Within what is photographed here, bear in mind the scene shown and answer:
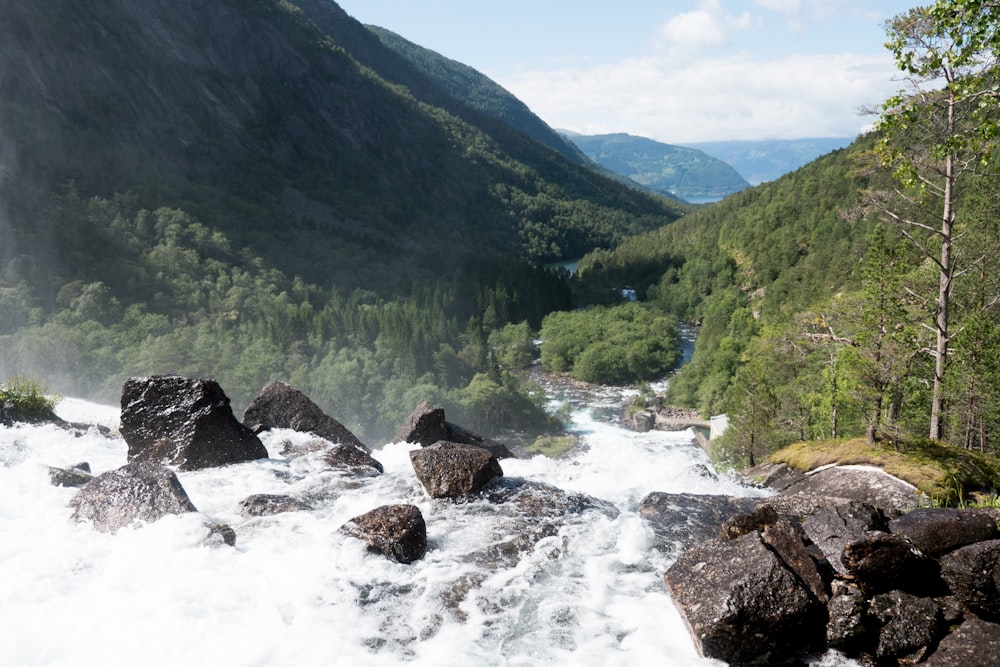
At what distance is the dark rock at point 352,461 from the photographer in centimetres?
2266

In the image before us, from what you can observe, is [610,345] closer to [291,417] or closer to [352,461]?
[291,417]

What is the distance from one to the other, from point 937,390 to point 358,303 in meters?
158

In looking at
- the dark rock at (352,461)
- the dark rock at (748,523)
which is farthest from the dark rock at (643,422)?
the dark rock at (748,523)

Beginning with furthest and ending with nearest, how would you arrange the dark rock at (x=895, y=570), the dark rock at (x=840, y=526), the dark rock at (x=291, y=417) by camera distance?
the dark rock at (x=291, y=417) → the dark rock at (x=840, y=526) → the dark rock at (x=895, y=570)

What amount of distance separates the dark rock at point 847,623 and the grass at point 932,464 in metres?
8.21

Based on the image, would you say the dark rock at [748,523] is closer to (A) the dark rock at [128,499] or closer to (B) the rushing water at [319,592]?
(B) the rushing water at [319,592]

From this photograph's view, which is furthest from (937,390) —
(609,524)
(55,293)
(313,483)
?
(55,293)

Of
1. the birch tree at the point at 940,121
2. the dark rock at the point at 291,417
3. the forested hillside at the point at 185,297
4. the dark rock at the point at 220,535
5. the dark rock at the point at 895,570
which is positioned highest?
the birch tree at the point at 940,121

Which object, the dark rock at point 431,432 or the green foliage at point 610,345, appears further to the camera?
the green foliage at point 610,345

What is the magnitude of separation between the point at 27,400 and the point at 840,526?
1294 inches

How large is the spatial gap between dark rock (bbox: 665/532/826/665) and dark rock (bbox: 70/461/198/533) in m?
13.8

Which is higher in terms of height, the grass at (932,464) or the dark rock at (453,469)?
the grass at (932,464)

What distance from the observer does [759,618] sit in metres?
11.4

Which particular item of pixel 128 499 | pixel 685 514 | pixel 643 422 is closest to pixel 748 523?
pixel 685 514
